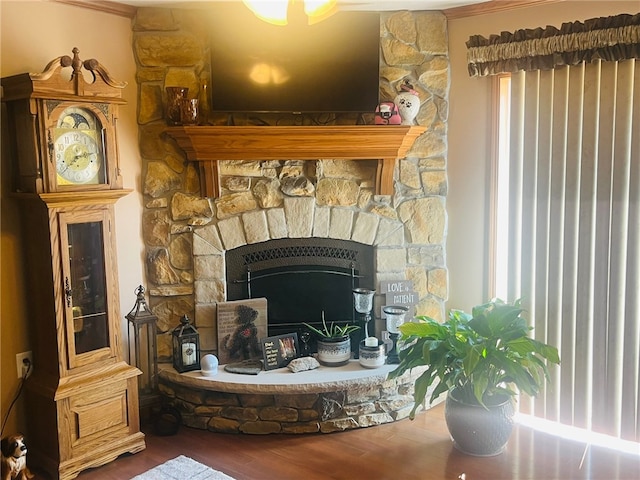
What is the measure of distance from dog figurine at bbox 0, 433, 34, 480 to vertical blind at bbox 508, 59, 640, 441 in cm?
248

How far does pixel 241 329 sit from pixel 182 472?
0.87m

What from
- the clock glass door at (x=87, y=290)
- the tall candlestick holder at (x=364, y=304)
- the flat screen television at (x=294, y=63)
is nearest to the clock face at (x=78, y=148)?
the clock glass door at (x=87, y=290)

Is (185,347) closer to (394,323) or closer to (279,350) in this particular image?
(279,350)

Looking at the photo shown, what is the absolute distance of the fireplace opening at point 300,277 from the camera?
3.51 meters

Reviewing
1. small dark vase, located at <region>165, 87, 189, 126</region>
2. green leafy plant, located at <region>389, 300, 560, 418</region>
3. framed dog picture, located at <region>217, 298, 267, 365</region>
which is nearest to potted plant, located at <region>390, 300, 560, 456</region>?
green leafy plant, located at <region>389, 300, 560, 418</region>

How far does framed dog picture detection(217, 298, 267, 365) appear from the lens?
3389 millimetres

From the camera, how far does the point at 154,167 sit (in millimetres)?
3340

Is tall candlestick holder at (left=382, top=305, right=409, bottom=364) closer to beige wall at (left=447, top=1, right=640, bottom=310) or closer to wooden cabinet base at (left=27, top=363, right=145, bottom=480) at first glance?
beige wall at (left=447, top=1, right=640, bottom=310)

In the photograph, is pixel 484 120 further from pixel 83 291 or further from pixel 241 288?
pixel 83 291

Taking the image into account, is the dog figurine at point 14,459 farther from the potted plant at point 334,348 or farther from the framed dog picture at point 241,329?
the potted plant at point 334,348

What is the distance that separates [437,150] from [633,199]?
3.56 feet

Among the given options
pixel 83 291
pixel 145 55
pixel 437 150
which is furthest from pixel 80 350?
pixel 437 150

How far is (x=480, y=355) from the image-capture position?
2768 millimetres

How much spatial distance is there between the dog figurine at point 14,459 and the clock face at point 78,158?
46.7 inches
